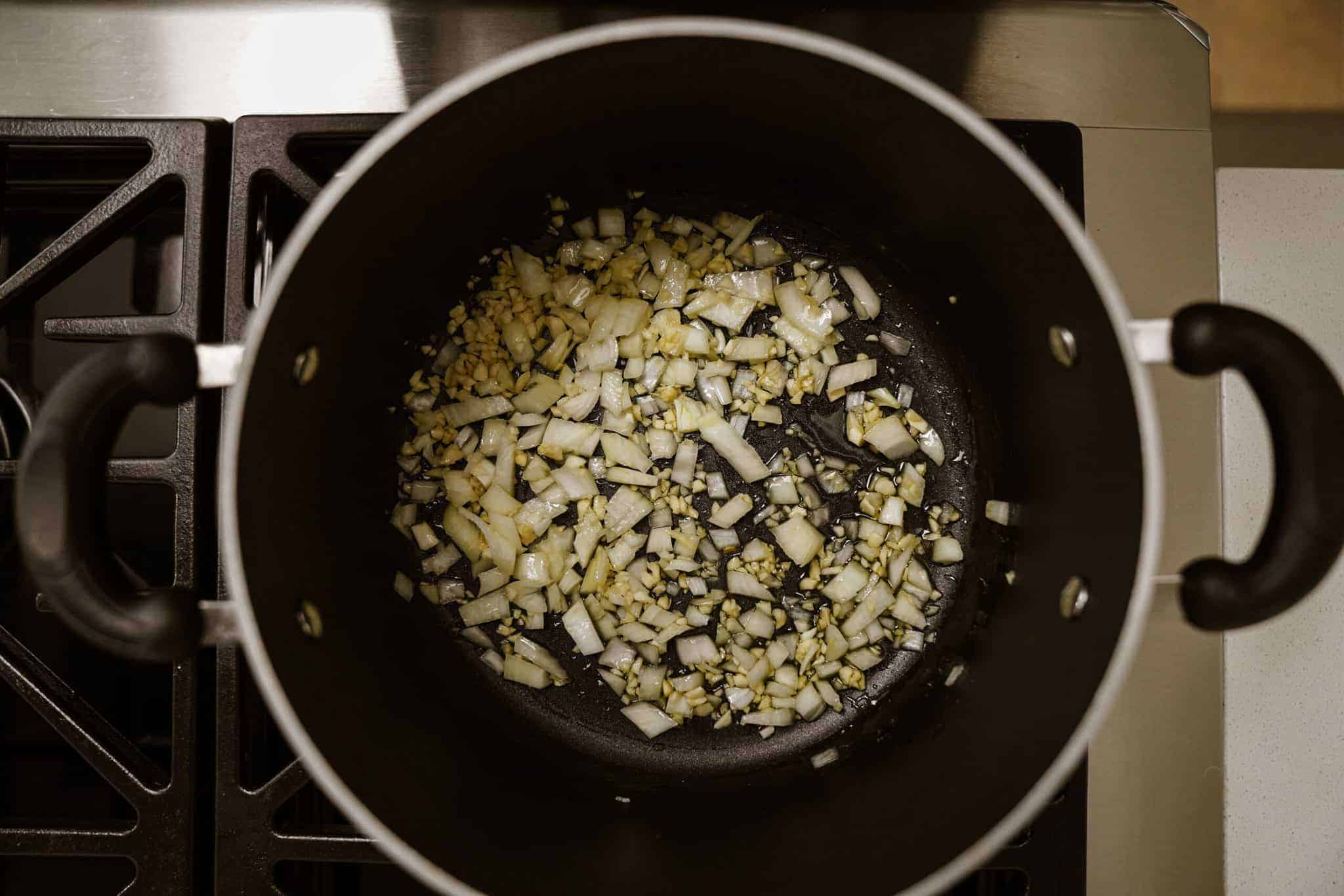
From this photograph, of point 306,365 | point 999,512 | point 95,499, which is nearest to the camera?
point 95,499

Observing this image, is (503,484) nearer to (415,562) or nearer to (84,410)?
(415,562)

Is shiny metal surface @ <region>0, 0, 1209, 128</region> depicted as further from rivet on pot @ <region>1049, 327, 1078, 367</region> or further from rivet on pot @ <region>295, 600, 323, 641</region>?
rivet on pot @ <region>295, 600, 323, 641</region>

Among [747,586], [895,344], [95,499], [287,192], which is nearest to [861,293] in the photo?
[895,344]

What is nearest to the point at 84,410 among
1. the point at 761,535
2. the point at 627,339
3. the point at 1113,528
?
the point at 627,339

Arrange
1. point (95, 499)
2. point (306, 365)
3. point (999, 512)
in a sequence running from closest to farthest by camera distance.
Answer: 1. point (95, 499)
2. point (306, 365)
3. point (999, 512)

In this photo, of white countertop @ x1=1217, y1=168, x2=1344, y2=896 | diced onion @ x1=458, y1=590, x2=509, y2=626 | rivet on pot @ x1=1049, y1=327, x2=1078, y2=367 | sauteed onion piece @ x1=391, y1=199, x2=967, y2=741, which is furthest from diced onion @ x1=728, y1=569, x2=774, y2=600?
white countertop @ x1=1217, y1=168, x2=1344, y2=896

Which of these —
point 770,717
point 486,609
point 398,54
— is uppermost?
point 398,54

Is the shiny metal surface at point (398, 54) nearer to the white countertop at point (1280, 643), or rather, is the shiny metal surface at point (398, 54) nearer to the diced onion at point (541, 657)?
the white countertop at point (1280, 643)

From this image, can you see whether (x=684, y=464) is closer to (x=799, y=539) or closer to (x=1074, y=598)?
(x=799, y=539)
